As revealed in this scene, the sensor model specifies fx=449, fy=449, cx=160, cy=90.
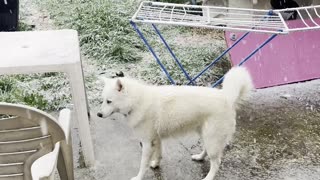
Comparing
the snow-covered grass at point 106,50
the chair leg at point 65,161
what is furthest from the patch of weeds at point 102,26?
the chair leg at point 65,161

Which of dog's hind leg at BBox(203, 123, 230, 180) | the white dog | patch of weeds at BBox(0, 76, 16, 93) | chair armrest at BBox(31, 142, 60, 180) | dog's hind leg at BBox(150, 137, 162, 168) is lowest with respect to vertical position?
patch of weeds at BBox(0, 76, 16, 93)

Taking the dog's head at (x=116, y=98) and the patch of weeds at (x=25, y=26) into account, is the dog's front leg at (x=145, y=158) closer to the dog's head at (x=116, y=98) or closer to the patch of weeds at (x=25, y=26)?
the dog's head at (x=116, y=98)

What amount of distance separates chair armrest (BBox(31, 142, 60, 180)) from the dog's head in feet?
3.12

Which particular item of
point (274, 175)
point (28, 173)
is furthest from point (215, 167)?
point (28, 173)

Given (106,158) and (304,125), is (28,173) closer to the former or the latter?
(106,158)

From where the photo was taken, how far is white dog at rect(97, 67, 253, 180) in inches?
120

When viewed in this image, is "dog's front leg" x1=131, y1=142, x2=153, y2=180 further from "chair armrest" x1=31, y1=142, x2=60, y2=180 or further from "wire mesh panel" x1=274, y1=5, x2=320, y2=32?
"wire mesh panel" x1=274, y1=5, x2=320, y2=32

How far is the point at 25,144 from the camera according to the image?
2057 millimetres

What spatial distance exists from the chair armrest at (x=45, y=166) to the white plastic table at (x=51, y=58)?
1.01 metres

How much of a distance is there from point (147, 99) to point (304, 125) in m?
1.64

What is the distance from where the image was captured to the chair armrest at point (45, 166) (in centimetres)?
195

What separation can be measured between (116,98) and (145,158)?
509mm

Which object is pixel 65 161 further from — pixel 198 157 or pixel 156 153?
pixel 198 157

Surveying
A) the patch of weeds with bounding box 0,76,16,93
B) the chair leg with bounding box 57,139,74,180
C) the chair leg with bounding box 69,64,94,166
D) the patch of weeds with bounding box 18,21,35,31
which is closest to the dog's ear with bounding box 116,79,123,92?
the chair leg with bounding box 69,64,94,166
